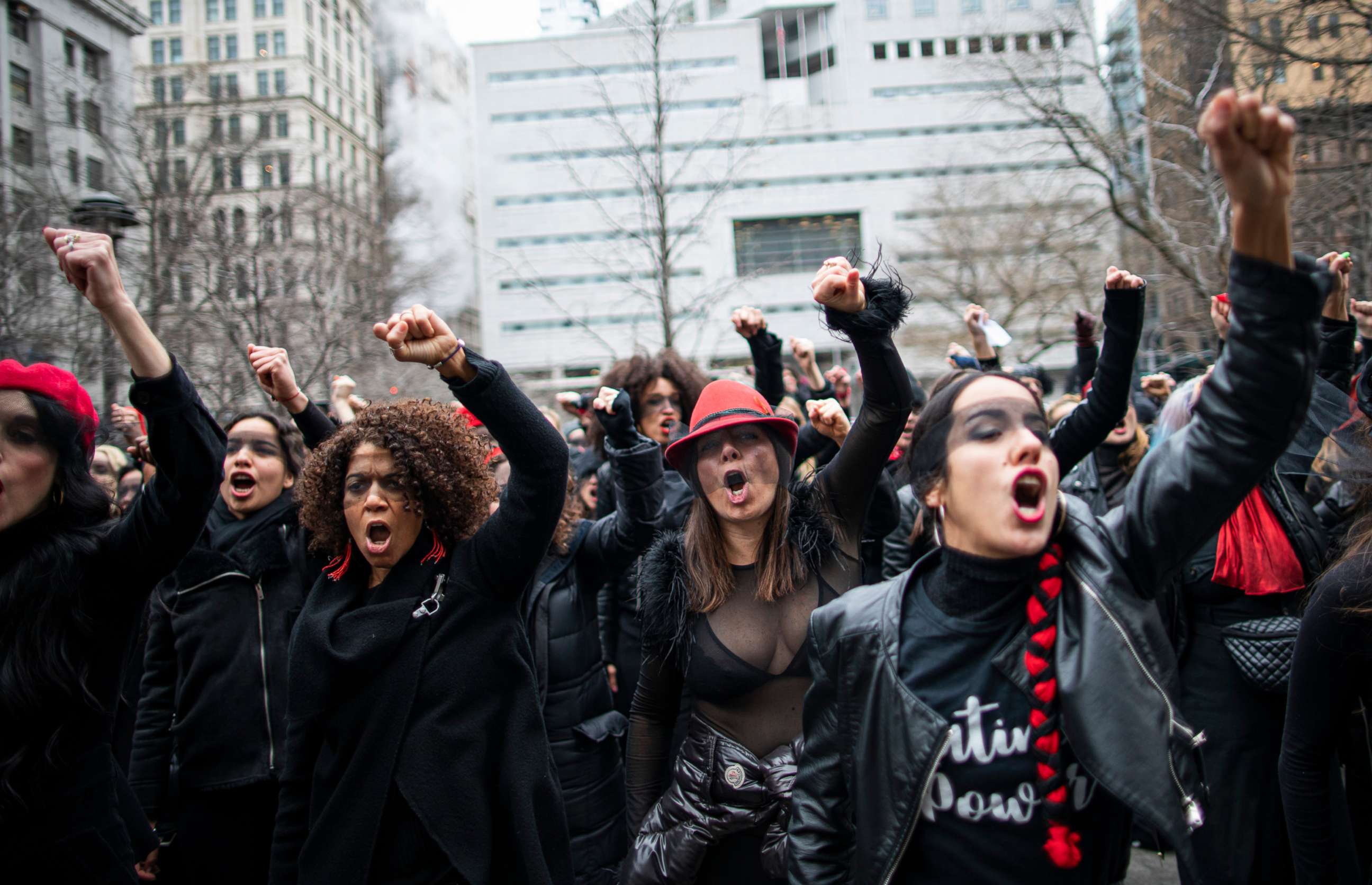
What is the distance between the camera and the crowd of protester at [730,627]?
5.42ft

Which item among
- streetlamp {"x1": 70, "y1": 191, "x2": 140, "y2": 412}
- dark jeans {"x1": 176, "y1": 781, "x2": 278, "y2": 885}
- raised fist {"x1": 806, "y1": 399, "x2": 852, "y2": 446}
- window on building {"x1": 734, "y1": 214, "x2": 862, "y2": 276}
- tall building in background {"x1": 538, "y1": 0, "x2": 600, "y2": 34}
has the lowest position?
dark jeans {"x1": 176, "y1": 781, "x2": 278, "y2": 885}

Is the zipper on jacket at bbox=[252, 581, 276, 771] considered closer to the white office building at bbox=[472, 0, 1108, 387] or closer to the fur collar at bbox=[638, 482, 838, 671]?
the fur collar at bbox=[638, 482, 838, 671]

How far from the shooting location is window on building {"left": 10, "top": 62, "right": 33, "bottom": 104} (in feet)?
86.7

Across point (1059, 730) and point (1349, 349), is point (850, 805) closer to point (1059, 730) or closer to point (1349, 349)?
point (1059, 730)

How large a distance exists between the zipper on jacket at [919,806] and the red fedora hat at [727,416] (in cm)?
125

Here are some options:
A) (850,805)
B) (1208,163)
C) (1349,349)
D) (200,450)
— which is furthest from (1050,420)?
(1208,163)

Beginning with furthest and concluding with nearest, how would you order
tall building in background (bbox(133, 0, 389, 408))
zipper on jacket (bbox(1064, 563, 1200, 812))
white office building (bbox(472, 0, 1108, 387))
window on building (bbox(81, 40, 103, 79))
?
white office building (bbox(472, 0, 1108, 387)), window on building (bbox(81, 40, 103, 79)), tall building in background (bbox(133, 0, 389, 408)), zipper on jacket (bbox(1064, 563, 1200, 812))

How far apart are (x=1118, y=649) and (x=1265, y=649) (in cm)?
179

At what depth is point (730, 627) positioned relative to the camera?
2.59 meters

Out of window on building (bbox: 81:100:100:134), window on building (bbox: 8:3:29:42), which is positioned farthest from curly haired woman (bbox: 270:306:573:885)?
window on building (bbox: 8:3:29:42)

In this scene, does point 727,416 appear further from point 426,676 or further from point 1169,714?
point 1169,714

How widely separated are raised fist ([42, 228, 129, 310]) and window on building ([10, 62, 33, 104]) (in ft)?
102

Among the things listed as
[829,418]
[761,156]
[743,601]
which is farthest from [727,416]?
[761,156]

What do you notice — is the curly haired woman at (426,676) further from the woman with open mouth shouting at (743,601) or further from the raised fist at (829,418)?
the raised fist at (829,418)
